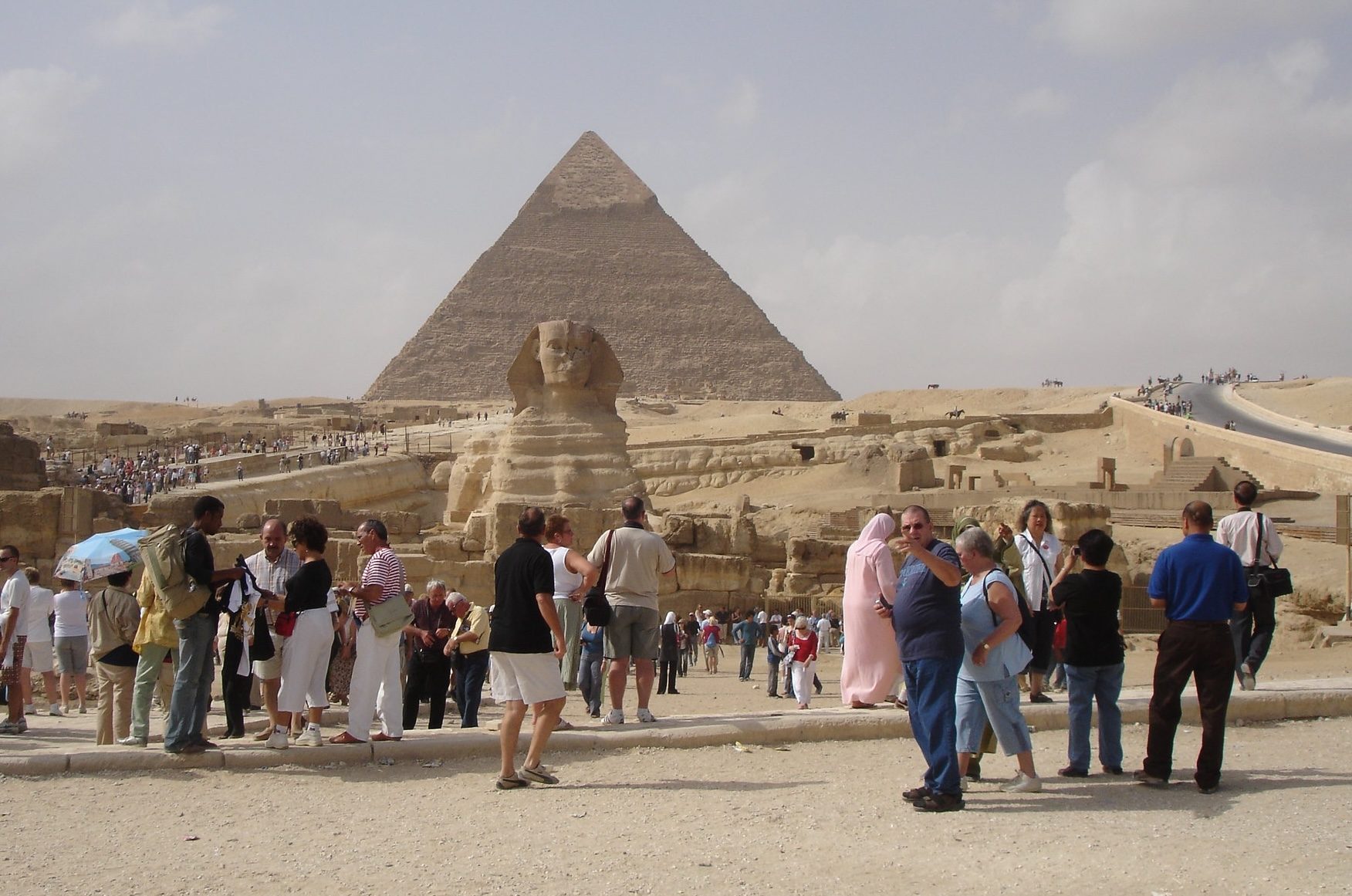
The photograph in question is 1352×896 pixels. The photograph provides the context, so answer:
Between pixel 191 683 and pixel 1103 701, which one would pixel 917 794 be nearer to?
pixel 1103 701

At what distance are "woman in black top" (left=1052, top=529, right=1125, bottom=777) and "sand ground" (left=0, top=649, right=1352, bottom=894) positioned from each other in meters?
0.17

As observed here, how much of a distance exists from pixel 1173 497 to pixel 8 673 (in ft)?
41.3

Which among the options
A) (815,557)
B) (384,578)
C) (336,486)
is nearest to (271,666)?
(384,578)

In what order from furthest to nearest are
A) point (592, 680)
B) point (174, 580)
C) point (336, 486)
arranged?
point (336, 486)
point (592, 680)
point (174, 580)

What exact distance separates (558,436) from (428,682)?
7.15 m

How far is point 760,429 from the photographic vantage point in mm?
37125

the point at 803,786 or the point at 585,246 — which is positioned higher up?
the point at 585,246

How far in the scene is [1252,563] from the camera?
198 inches

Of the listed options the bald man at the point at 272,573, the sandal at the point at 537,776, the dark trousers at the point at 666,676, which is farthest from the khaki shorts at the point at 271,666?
the dark trousers at the point at 666,676

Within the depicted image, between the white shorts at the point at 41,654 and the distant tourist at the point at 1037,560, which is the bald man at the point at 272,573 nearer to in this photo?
the white shorts at the point at 41,654

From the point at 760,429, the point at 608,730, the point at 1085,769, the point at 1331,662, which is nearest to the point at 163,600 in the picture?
the point at 608,730

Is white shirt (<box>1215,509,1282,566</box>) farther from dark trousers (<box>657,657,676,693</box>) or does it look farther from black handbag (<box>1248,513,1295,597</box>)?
dark trousers (<box>657,657,676,693</box>)

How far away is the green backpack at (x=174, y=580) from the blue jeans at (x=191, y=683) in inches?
3.0

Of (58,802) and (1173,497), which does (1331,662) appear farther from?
(1173,497)
